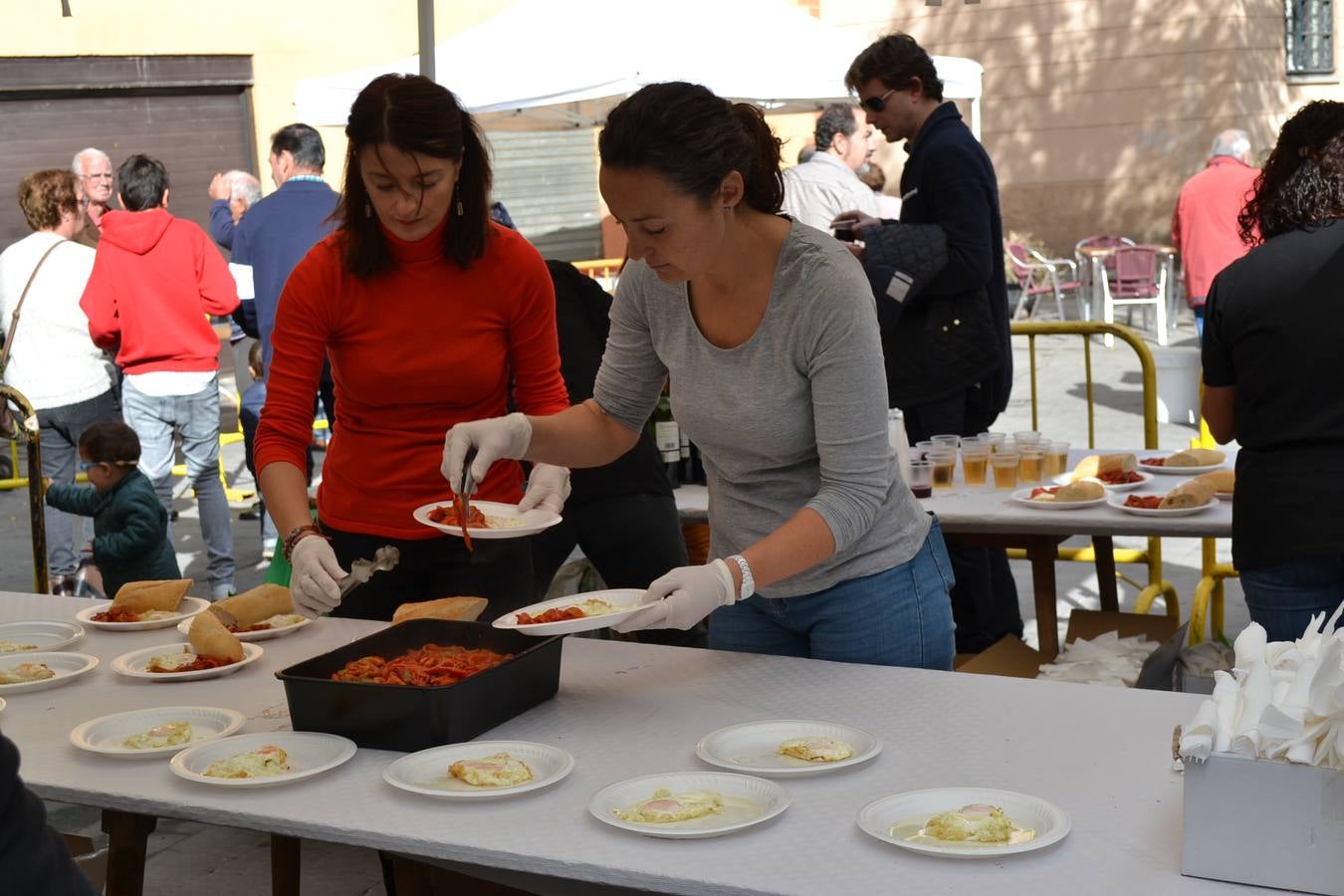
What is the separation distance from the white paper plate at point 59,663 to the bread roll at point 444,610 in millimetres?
536

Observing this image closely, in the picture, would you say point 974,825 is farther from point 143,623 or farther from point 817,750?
point 143,623

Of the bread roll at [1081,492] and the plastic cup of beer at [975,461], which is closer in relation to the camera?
the bread roll at [1081,492]

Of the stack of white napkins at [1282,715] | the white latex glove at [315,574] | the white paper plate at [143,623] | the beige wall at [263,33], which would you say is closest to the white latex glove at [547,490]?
the white latex glove at [315,574]

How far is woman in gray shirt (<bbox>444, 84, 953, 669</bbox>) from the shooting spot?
2164mm

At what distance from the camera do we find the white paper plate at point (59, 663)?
2502 mm

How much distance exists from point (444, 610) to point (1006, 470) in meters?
2.01

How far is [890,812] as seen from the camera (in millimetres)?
1771

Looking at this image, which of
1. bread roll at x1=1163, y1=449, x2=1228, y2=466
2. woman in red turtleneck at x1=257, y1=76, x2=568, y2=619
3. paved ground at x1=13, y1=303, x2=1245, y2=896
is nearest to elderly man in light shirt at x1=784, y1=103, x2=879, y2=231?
paved ground at x1=13, y1=303, x2=1245, y2=896

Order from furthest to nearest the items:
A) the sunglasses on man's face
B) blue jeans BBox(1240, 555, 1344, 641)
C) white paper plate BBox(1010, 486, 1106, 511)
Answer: the sunglasses on man's face < white paper plate BBox(1010, 486, 1106, 511) < blue jeans BBox(1240, 555, 1344, 641)

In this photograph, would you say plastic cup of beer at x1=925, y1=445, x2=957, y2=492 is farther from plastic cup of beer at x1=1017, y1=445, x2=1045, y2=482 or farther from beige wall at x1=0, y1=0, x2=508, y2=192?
beige wall at x1=0, y1=0, x2=508, y2=192

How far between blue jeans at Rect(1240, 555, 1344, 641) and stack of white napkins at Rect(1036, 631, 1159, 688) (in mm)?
468

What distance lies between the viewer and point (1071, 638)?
399 centimetres

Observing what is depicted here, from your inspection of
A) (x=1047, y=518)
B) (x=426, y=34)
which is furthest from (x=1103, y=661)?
(x=426, y=34)

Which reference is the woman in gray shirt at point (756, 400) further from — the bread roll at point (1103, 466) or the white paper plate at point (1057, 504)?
the bread roll at point (1103, 466)
